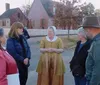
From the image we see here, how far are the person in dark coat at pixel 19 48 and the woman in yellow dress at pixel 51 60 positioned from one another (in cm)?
61

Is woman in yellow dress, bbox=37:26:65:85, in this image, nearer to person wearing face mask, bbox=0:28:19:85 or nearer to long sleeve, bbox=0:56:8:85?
person wearing face mask, bbox=0:28:19:85

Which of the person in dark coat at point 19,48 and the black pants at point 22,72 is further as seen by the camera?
the black pants at point 22,72

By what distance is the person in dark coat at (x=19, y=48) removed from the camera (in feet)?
20.3

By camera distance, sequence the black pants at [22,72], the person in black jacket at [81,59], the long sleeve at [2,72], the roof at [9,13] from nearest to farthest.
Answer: the long sleeve at [2,72], the person in black jacket at [81,59], the black pants at [22,72], the roof at [9,13]

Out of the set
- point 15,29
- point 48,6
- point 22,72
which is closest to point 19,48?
point 15,29

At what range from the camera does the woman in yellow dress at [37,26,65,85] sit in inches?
274

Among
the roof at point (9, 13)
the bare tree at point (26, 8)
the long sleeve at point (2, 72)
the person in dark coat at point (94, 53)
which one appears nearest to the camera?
the long sleeve at point (2, 72)

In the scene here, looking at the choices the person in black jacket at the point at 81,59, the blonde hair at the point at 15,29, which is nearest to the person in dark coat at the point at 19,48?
the blonde hair at the point at 15,29

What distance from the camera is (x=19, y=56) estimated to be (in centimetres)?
631

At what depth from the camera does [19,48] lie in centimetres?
629

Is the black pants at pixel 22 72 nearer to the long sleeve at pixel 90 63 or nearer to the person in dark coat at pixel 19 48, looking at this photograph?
the person in dark coat at pixel 19 48

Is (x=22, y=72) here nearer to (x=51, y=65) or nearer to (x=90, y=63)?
(x=51, y=65)

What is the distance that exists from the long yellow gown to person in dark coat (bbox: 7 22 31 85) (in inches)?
24.5

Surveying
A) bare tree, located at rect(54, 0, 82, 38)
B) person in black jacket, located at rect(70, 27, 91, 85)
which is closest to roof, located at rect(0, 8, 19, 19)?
bare tree, located at rect(54, 0, 82, 38)
